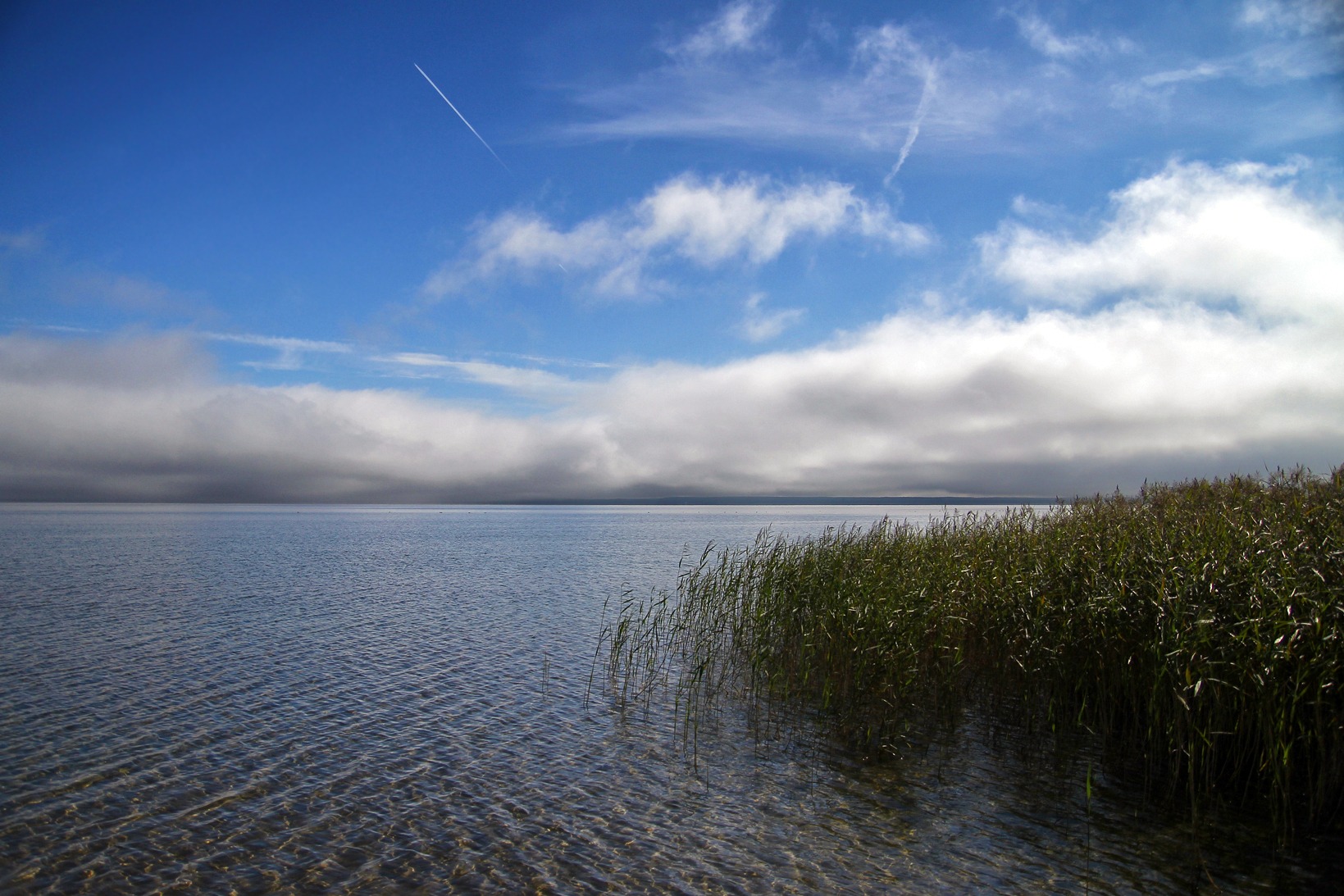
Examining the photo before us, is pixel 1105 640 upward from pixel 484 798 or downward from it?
upward

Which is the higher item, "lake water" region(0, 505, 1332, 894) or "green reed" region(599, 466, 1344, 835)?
"green reed" region(599, 466, 1344, 835)

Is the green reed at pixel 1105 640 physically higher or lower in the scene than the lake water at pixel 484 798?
Answer: higher

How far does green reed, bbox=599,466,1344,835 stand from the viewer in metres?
9.12

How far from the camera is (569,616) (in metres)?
27.1

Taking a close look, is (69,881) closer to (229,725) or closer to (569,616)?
(229,725)

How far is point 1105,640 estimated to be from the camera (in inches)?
450

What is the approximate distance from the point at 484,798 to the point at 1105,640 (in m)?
10.0

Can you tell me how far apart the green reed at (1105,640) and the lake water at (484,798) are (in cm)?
106

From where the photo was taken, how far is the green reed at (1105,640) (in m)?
9.12

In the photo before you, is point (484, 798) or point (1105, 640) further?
point (1105, 640)

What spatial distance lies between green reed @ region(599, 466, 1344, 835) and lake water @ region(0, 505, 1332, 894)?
106 cm

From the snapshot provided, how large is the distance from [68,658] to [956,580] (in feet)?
74.8

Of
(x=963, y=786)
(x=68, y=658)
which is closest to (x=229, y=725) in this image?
(x=68, y=658)

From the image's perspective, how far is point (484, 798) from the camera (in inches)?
411
